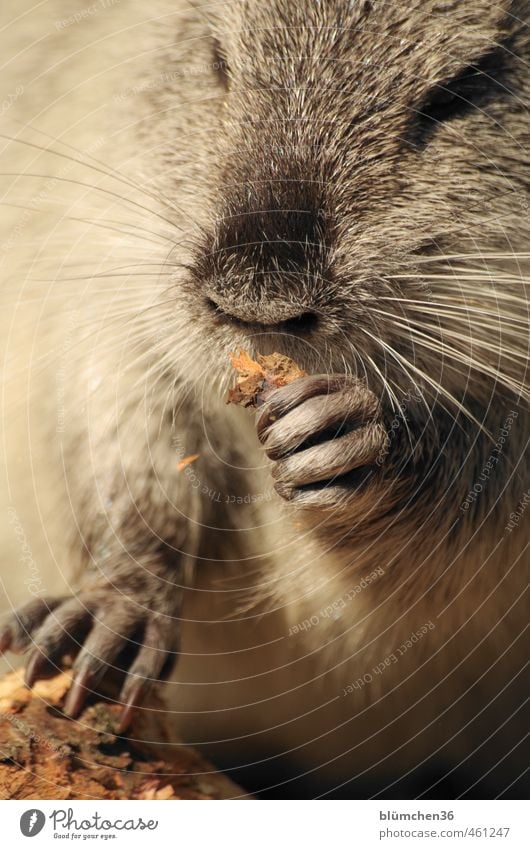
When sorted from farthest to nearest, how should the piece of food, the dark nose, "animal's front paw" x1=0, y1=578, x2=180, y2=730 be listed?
"animal's front paw" x1=0, y1=578, x2=180, y2=730 → the piece of food → the dark nose

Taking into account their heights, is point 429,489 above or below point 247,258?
below

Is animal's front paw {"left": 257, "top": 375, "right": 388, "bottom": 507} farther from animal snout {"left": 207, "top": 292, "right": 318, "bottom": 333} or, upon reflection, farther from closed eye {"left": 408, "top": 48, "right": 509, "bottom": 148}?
closed eye {"left": 408, "top": 48, "right": 509, "bottom": 148}

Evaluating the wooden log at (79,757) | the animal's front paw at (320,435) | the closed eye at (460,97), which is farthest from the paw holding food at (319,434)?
the wooden log at (79,757)

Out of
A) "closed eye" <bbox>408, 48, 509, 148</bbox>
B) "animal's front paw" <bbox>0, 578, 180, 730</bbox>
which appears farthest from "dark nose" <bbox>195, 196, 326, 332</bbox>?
"animal's front paw" <bbox>0, 578, 180, 730</bbox>

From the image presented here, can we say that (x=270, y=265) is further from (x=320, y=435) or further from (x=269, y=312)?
(x=320, y=435)

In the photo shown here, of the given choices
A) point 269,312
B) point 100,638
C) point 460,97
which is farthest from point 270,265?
point 100,638
